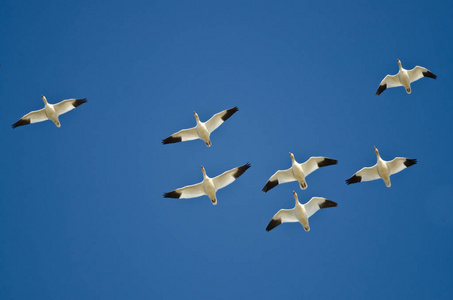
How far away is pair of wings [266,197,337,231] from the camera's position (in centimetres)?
2138

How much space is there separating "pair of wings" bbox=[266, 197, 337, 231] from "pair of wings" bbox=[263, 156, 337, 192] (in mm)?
1198

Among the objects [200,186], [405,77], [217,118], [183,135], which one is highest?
[405,77]

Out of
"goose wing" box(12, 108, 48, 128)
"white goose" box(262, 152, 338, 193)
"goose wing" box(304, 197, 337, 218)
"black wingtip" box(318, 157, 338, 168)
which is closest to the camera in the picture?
"black wingtip" box(318, 157, 338, 168)

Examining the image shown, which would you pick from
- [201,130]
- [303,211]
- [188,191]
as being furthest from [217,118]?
[303,211]

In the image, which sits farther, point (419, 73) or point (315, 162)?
point (419, 73)

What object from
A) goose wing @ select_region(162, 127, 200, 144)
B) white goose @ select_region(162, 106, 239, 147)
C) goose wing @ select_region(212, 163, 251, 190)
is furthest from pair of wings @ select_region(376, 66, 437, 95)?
goose wing @ select_region(162, 127, 200, 144)

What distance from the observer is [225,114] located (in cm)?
2184

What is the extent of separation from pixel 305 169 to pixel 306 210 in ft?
5.77

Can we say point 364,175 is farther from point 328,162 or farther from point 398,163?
point 328,162

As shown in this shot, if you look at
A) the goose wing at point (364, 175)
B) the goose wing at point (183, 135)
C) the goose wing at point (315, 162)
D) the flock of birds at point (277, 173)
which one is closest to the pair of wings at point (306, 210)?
the flock of birds at point (277, 173)

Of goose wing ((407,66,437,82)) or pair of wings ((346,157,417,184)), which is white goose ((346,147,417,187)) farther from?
goose wing ((407,66,437,82))

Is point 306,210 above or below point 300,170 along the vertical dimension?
below

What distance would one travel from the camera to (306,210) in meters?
21.7

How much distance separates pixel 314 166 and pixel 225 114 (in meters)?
4.35
